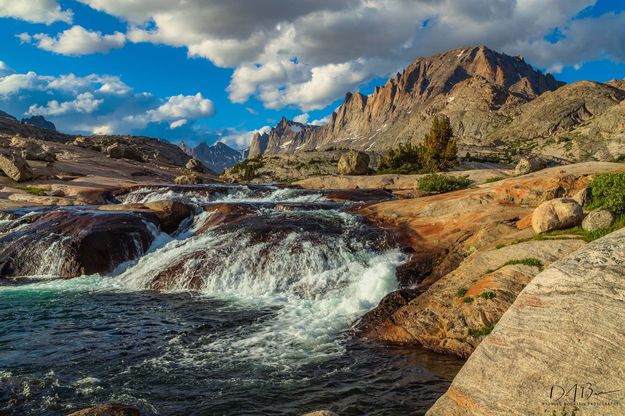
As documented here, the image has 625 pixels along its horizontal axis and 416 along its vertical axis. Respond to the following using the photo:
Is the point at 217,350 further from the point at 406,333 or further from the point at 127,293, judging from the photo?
the point at 127,293

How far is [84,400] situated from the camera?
447 inches

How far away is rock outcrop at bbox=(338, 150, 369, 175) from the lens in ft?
258

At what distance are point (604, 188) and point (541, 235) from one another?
12.2 ft

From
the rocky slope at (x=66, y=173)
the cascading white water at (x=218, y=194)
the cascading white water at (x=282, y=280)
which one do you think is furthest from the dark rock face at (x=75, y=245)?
the cascading white water at (x=218, y=194)

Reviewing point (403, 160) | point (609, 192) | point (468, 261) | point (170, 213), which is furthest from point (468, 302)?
point (403, 160)

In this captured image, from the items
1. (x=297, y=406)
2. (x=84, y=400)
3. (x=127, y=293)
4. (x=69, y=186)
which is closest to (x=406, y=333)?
(x=297, y=406)

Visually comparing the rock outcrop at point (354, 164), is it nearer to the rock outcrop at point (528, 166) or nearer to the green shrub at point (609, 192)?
the rock outcrop at point (528, 166)

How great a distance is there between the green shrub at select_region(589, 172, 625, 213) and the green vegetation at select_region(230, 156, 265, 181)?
79.0 meters

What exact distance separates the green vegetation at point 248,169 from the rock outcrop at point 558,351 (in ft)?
280

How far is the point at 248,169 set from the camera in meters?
96.6

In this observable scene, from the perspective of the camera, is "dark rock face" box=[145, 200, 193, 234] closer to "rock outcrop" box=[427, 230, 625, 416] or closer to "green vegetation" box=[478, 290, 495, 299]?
"green vegetation" box=[478, 290, 495, 299]

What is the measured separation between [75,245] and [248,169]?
68.7 meters

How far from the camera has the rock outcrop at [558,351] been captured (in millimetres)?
8164

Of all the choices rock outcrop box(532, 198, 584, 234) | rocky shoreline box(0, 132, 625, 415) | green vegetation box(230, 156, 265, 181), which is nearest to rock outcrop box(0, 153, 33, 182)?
rocky shoreline box(0, 132, 625, 415)
